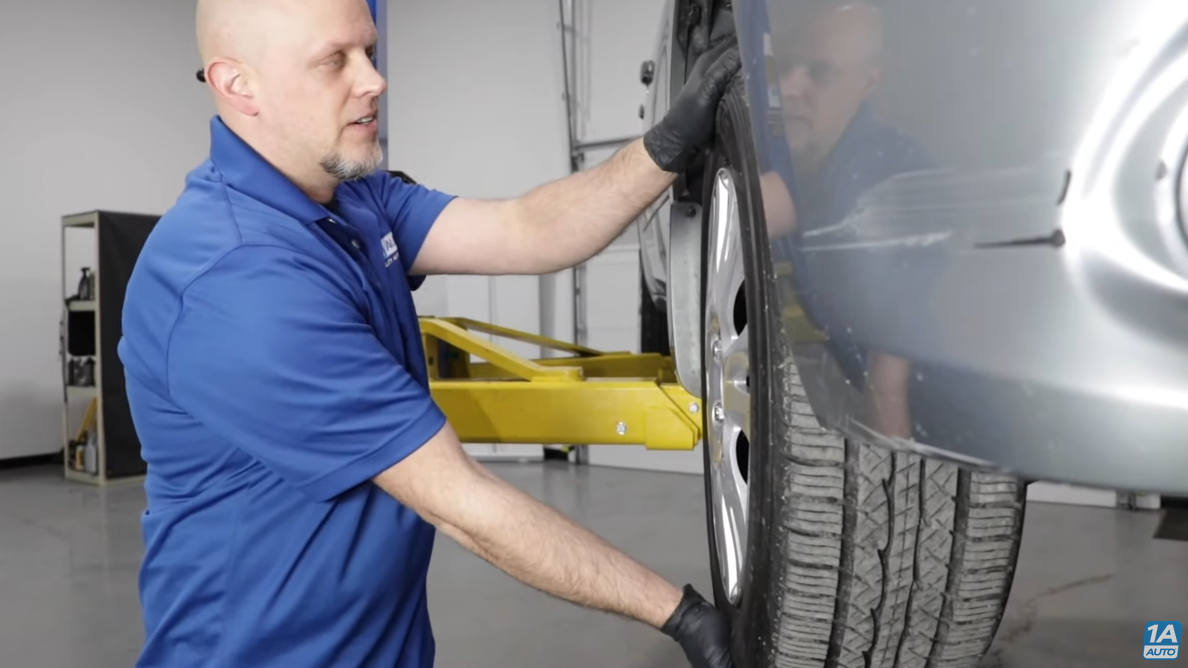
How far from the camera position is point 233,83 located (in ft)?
4.51

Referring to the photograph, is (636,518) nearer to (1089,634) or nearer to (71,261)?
(1089,634)

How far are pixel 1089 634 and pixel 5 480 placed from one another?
5.81m

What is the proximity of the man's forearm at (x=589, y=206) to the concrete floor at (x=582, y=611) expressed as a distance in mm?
1171

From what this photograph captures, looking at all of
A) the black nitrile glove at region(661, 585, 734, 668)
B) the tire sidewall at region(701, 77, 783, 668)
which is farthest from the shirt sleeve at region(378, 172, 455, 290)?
the black nitrile glove at region(661, 585, 734, 668)

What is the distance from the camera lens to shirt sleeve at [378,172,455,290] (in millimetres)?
1857

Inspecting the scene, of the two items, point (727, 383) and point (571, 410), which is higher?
point (727, 383)

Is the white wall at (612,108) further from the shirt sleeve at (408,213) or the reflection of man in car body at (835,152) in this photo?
the reflection of man in car body at (835,152)

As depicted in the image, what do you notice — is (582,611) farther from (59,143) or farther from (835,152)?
(59,143)

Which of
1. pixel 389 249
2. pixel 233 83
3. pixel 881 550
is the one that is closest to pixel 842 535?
pixel 881 550

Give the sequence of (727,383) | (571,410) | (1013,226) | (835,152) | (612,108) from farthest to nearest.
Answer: (612,108)
(571,410)
(727,383)
(835,152)
(1013,226)

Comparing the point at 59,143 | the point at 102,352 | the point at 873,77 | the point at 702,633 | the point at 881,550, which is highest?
the point at 59,143

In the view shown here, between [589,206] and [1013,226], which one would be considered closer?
[1013,226]

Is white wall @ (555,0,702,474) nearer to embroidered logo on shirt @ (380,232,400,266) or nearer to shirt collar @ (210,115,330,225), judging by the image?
embroidered logo on shirt @ (380,232,400,266)

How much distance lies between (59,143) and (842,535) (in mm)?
6753
